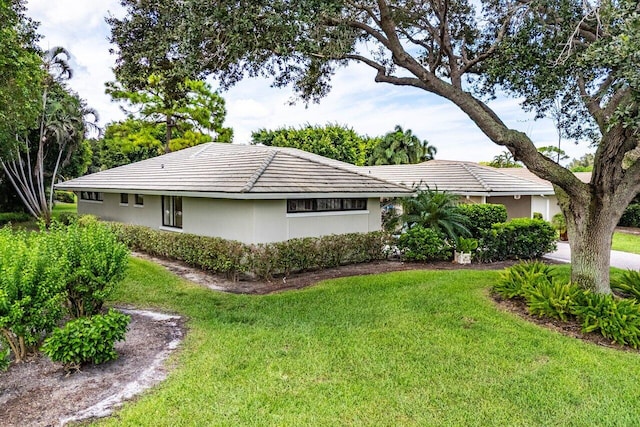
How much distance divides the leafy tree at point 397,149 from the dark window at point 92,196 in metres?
26.0

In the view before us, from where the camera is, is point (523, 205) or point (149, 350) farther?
point (523, 205)

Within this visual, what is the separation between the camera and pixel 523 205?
23.8 metres

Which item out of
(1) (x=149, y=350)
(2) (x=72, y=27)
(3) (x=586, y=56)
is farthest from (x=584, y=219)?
(2) (x=72, y=27)

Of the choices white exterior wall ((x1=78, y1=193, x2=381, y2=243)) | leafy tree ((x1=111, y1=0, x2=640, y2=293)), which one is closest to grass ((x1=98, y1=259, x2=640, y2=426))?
leafy tree ((x1=111, y1=0, x2=640, y2=293))

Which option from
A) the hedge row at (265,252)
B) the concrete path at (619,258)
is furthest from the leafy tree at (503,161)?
the hedge row at (265,252)

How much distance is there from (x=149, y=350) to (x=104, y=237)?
191 centimetres

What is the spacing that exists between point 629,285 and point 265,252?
8244mm

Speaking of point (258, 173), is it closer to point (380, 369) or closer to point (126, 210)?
point (380, 369)

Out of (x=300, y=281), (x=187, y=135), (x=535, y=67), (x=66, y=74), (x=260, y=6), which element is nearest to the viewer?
(x=260, y=6)

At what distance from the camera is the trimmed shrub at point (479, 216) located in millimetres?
14055

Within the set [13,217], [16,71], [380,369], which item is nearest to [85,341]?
[380,369]

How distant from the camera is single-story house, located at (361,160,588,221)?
66.3ft

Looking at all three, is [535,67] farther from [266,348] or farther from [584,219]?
[266,348]

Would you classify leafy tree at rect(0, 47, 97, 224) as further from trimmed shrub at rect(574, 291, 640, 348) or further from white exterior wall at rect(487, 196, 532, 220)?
white exterior wall at rect(487, 196, 532, 220)
